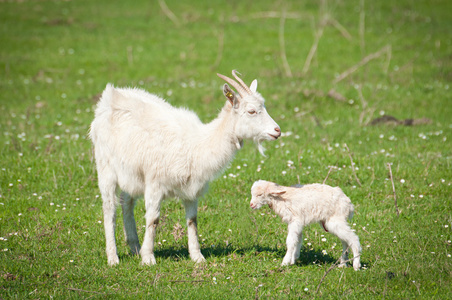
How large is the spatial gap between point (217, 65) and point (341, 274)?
1477 cm

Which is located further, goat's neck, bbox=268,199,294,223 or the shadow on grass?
the shadow on grass

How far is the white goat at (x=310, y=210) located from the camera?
6250 millimetres

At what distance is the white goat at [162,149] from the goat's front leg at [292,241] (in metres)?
1.03

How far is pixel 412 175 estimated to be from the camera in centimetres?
948

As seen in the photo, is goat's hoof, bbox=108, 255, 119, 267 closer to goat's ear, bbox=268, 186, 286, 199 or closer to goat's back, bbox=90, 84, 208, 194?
goat's back, bbox=90, 84, 208, 194

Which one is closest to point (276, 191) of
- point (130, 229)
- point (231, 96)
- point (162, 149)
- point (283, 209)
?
point (283, 209)

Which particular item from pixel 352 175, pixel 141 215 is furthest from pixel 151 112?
pixel 352 175

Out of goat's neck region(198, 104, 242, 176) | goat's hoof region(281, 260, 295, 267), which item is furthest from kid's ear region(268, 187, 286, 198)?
goat's hoof region(281, 260, 295, 267)

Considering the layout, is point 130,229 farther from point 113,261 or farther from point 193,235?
point 193,235

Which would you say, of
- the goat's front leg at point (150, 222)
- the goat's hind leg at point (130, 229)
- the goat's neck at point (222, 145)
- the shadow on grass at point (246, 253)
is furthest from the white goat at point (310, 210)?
the goat's hind leg at point (130, 229)

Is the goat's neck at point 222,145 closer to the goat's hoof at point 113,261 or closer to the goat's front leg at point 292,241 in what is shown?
the goat's front leg at point 292,241

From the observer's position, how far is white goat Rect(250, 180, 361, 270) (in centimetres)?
625

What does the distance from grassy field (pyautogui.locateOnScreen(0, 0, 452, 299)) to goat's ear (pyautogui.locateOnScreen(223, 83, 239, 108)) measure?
191cm

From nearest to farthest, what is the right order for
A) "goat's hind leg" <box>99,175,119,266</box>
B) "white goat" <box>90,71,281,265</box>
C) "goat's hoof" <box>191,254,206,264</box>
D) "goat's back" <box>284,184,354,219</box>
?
Result: "goat's back" <box>284,184,354,219</box> → "white goat" <box>90,71,281,265</box> → "goat's hoof" <box>191,254,206,264</box> → "goat's hind leg" <box>99,175,119,266</box>
